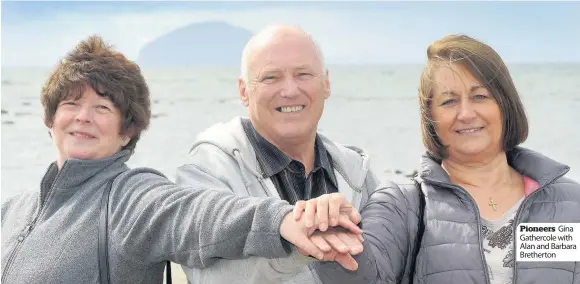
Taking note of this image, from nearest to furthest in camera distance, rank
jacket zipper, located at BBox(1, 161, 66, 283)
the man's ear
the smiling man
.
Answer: jacket zipper, located at BBox(1, 161, 66, 283) → the smiling man → the man's ear

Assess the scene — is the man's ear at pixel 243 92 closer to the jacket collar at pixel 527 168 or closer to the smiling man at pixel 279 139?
the smiling man at pixel 279 139

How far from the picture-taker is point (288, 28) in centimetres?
339

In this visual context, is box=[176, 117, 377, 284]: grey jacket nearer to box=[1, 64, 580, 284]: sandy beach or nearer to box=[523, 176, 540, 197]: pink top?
box=[523, 176, 540, 197]: pink top

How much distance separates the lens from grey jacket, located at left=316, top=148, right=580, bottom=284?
254cm

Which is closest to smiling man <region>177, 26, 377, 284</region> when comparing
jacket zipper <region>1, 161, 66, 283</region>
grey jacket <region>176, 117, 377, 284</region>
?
grey jacket <region>176, 117, 377, 284</region>

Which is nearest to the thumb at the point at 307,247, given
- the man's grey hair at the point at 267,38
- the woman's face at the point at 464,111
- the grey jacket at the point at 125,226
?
the grey jacket at the point at 125,226

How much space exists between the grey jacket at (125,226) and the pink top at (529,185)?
97 centimetres

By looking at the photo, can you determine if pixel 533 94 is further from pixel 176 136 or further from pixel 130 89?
pixel 130 89

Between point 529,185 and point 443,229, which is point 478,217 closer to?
point 443,229

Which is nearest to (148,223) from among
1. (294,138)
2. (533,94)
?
(294,138)

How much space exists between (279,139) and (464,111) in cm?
87

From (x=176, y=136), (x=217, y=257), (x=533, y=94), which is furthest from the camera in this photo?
(x=533, y=94)

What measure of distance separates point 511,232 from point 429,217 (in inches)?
11.2

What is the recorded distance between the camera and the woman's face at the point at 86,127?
3004 mm
